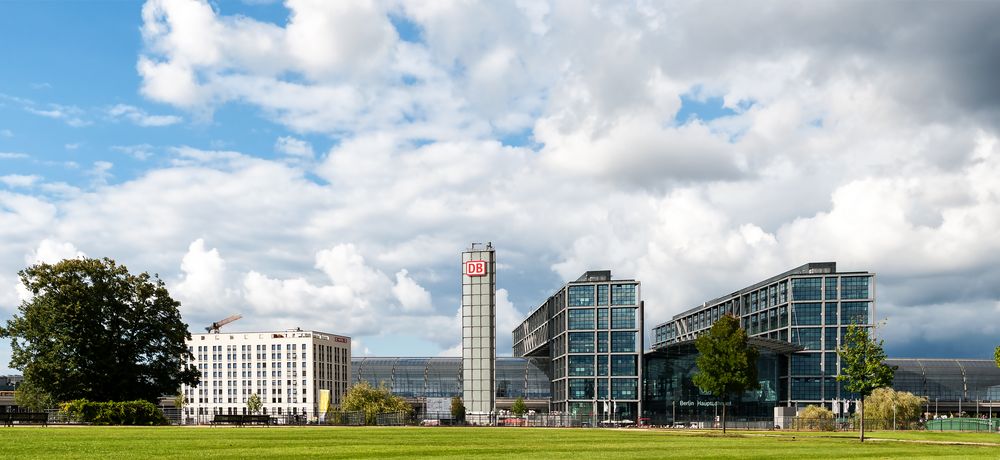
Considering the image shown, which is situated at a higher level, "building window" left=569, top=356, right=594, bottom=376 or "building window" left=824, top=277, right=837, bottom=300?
"building window" left=824, top=277, right=837, bottom=300

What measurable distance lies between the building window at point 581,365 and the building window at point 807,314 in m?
39.8

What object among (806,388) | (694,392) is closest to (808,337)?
(806,388)

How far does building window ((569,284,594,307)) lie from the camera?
181250 millimetres

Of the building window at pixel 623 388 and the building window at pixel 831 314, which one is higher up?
the building window at pixel 831 314

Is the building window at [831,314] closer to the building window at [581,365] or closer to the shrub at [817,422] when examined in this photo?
the building window at [581,365]

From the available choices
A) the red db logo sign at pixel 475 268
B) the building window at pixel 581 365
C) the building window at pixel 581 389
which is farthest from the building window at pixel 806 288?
the red db logo sign at pixel 475 268

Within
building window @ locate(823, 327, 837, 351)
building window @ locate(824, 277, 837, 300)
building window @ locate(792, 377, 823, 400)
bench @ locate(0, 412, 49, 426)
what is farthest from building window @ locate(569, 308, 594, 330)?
bench @ locate(0, 412, 49, 426)

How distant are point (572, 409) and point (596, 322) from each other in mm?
16932

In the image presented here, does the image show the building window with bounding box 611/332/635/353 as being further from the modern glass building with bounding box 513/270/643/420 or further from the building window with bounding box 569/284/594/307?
the building window with bounding box 569/284/594/307

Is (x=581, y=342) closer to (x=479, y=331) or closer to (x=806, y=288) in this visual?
(x=479, y=331)

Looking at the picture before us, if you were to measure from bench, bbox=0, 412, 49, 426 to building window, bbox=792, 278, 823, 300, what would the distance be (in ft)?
469

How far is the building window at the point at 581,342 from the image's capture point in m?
180

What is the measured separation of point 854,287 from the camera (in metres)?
179

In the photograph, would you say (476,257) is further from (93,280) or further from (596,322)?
(93,280)
